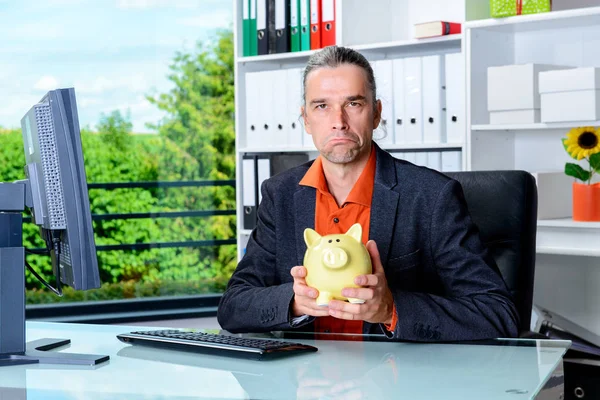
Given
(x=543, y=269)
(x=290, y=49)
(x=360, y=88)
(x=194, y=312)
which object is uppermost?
(x=290, y=49)

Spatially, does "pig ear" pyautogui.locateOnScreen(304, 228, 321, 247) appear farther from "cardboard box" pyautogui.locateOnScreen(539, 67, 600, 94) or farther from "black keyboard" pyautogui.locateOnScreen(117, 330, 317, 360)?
"cardboard box" pyautogui.locateOnScreen(539, 67, 600, 94)

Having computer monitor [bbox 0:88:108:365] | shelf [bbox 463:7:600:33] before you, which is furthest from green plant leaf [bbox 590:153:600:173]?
computer monitor [bbox 0:88:108:365]

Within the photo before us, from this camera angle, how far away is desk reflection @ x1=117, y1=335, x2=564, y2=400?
1110 millimetres

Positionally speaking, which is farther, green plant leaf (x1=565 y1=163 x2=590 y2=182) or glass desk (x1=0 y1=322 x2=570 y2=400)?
green plant leaf (x1=565 y1=163 x2=590 y2=182)

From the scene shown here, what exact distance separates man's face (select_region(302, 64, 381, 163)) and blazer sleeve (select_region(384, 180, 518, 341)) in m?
0.21

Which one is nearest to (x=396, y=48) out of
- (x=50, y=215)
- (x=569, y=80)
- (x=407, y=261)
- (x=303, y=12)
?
(x=303, y=12)

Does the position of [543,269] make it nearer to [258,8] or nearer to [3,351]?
[258,8]

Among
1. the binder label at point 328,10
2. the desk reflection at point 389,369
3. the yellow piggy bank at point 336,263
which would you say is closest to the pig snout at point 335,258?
the yellow piggy bank at point 336,263

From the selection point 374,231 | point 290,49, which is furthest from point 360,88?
point 290,49

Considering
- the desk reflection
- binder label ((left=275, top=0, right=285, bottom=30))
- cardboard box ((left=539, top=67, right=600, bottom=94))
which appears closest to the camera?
the desk reflection

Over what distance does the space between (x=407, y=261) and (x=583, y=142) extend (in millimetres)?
1320

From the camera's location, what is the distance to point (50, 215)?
52.5 inches

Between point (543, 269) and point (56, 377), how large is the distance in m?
2.41

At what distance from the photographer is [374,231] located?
177 cm
